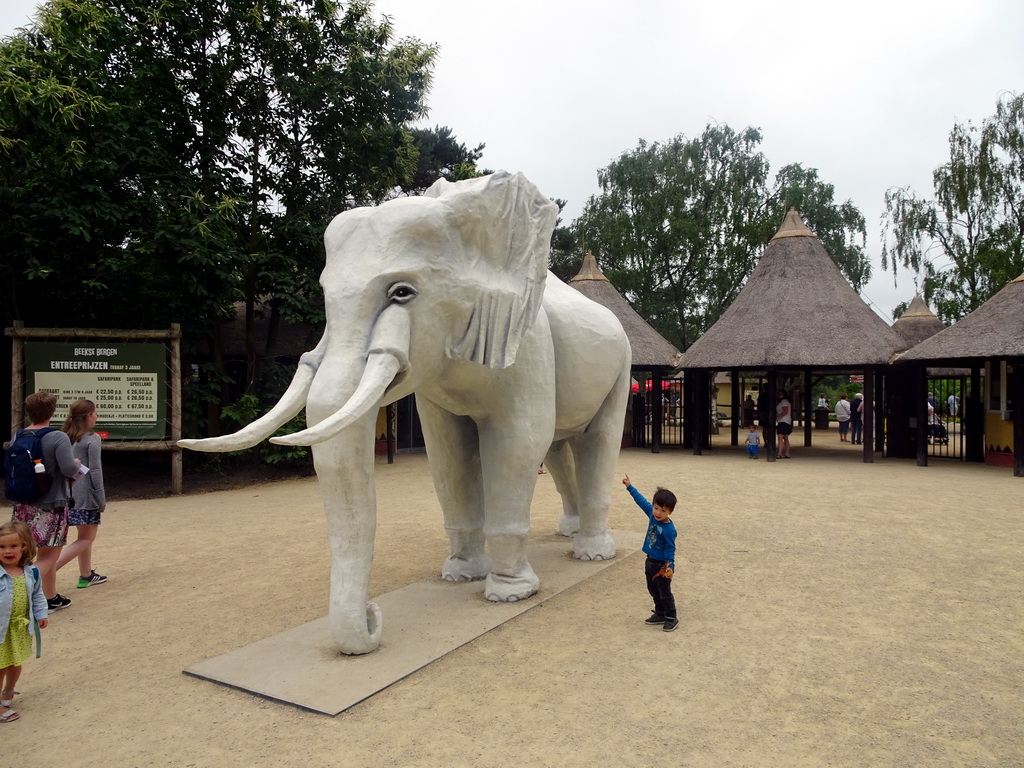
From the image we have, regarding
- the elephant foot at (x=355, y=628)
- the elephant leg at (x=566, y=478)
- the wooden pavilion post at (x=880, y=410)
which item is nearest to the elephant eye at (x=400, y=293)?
the elephant foot at (x=355, y=628)

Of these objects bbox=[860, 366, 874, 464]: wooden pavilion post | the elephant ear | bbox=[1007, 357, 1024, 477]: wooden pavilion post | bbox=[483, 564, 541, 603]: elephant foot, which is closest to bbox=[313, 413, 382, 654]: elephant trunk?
the elephant ear

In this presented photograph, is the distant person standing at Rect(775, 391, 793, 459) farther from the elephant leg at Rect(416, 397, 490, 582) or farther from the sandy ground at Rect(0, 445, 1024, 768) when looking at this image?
the elephant leg at Rect(416, 397, 490, 582)

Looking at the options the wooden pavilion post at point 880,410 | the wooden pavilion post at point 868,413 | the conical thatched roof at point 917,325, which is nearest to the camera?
the wooden pavilion post at point 868,413

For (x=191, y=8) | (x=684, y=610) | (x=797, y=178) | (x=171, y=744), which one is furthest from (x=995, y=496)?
(x=797, y=178)

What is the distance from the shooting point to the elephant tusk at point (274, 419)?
9.20 ft

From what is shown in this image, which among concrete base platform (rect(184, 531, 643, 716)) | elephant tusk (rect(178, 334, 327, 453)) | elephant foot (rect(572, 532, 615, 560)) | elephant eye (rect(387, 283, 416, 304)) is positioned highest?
elephant eye (rect(387, 283, 416, 304))

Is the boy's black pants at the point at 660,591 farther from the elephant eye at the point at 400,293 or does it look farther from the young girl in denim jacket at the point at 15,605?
the young girl in denim jacket at the point at 15,605

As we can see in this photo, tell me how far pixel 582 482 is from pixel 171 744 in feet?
11.1

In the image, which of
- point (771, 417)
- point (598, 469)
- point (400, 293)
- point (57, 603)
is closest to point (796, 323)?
point (771, 417)

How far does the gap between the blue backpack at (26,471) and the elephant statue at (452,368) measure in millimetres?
2121

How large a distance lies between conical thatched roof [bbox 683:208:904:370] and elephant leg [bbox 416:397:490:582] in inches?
413

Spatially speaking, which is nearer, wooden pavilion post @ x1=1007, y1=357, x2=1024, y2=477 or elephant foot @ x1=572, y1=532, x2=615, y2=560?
elephant foot @ x1=572, y1=532, x2=615, y2=560

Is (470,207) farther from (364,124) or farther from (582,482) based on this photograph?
(364,124)

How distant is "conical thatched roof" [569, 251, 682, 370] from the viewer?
16.0 m
